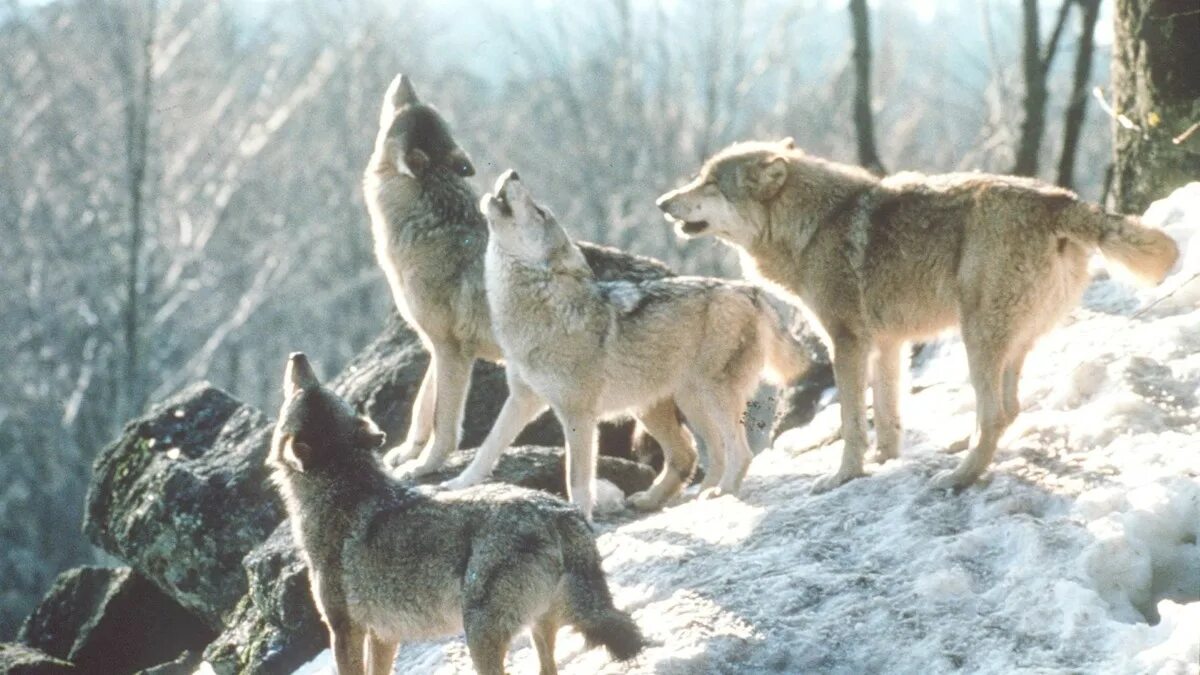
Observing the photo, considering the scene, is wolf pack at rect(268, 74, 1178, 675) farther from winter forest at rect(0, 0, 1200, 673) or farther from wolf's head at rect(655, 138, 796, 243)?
winter forest at rect(0, 0, 1200, 673)

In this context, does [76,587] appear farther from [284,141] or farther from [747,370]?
[284,141]

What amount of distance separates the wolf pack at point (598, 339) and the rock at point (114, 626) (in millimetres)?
2640

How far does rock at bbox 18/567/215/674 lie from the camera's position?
11.0m

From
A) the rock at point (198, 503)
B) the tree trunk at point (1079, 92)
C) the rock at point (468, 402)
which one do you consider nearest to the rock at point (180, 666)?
the rock at point (198, 503)

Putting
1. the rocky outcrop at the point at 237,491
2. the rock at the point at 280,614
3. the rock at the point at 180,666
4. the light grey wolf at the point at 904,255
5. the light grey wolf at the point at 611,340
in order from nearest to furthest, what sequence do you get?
the light grey wolf at the point at 904,255 < the light grey wolf at the point at 611,340 < the rock at the point at 280,614 < the rocky outcrop at the point at 237,491 < the rock at the point at 180,666

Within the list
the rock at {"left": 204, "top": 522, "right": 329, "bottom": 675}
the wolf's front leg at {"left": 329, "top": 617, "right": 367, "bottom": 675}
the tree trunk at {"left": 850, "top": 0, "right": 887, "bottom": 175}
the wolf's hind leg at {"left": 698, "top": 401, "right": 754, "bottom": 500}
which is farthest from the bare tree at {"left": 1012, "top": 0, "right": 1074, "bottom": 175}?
the wolf's front leg at {"left": 329, "top": 617, "right": 367, "bottom": 675}

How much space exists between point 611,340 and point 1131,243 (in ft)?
10.1

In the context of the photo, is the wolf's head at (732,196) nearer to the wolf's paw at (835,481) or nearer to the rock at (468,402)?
the wolf's paw at (835,481)

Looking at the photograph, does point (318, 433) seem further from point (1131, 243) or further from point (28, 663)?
point (28, 663)

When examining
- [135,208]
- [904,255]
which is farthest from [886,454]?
[135,208]

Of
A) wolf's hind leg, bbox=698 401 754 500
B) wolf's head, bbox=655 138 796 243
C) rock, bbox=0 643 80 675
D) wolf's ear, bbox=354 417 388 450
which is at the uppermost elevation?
wolf's head, bbox=655 138 796 243

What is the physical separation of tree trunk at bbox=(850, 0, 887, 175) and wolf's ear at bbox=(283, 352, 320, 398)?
7303mm

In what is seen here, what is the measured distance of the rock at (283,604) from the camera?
8734mm

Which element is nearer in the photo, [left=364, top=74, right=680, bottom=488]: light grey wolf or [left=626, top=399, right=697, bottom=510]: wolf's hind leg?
[left=626, top=399, right=697, bottom=510]: wolf's hind leg
